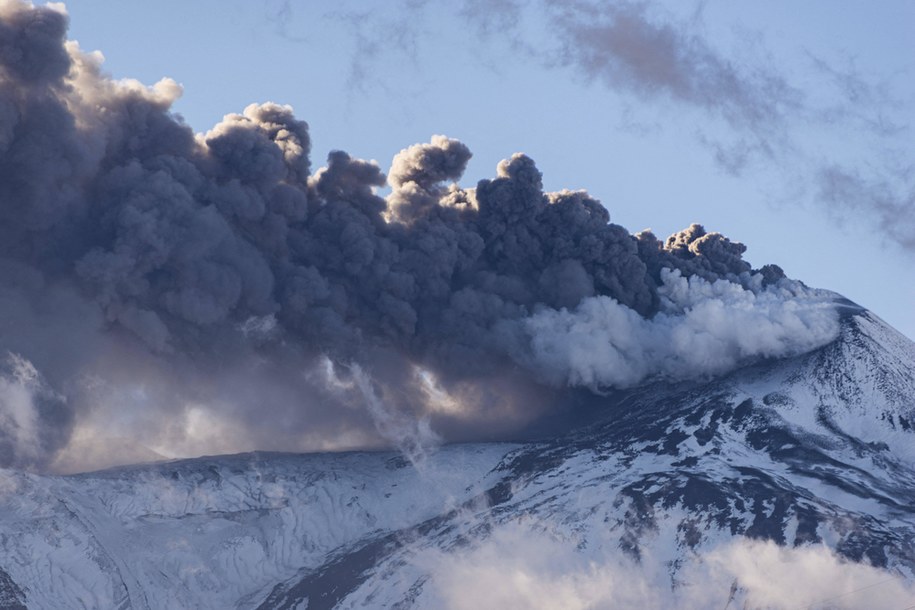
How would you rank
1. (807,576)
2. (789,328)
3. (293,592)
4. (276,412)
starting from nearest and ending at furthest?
(807,576) < (293,592) < (276,412) < (789,328)

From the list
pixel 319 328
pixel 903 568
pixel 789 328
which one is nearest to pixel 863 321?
pixel 789 328

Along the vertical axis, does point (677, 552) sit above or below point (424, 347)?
below

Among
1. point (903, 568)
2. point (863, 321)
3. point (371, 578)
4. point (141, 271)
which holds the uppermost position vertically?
point (141, 271)

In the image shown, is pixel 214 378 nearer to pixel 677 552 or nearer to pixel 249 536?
pixel 249 536

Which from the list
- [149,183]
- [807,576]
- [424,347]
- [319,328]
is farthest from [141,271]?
[807,576]

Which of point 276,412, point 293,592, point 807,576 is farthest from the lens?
point 276,412

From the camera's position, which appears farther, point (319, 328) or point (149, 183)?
point (319, 328)
